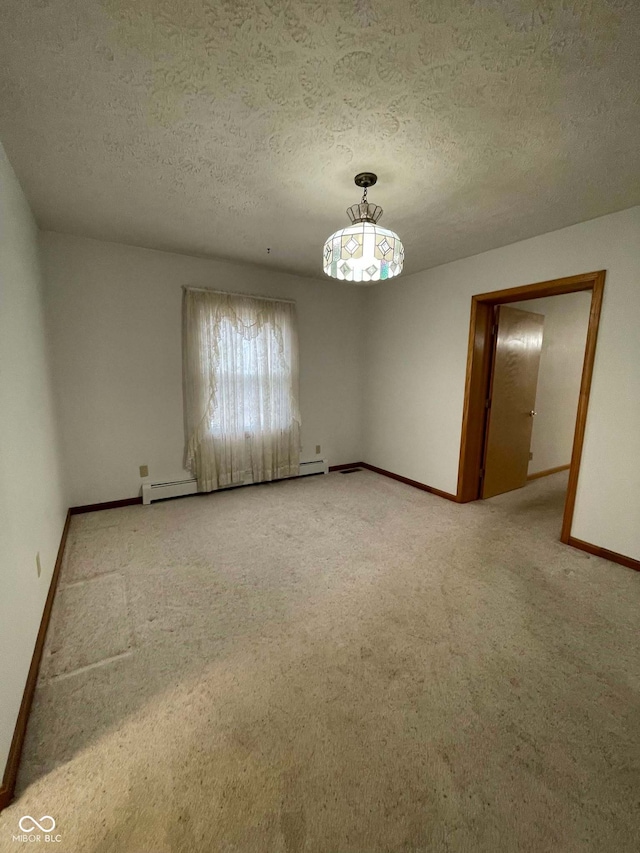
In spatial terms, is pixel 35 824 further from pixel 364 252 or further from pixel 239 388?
pixel 239 388

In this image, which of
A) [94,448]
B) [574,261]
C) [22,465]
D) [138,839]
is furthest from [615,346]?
[94,448]

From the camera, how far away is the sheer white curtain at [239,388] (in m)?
3.65

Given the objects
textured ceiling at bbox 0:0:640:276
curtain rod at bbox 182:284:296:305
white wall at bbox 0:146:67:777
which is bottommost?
white wall at bbox 0:146:67:777

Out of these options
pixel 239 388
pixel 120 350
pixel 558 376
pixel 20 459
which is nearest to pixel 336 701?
pixel 20 459

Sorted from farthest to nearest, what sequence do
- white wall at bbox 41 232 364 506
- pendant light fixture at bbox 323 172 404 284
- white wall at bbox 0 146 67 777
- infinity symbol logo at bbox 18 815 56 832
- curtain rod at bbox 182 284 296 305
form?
curtain rod at bbox 182 284 296 305 < white wall at bbox 41 232 364 506 < pendant light fixture at bbox 323 172 404 284 < white wall at bbox 0 146 67 777 < infinity symbol logo at bbox 18 815 56 832

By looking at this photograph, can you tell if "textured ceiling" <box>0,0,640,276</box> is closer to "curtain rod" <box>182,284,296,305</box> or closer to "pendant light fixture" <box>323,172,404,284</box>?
"pendant light fixture" <box>323,172,404,284</box>

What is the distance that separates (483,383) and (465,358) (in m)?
0.34

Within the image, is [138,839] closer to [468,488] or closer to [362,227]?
[362,227]

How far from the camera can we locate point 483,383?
3.64 meters

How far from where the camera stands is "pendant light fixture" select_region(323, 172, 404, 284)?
1764 mm

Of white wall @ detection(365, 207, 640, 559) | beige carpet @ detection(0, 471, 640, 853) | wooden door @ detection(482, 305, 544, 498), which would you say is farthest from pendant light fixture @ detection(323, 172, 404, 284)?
wooden door @ detection(482, 305, 544, 498)

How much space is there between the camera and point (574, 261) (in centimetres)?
267

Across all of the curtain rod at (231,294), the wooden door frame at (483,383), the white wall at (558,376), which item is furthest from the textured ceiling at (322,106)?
the white wall at (558,376)

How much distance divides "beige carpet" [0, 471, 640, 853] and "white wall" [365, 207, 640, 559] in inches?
22.5
